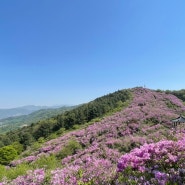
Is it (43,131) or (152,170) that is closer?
(152,170)

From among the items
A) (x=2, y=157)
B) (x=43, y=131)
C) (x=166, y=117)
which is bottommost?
(x=2, y=157)

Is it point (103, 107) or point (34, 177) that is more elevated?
point (103, 107)

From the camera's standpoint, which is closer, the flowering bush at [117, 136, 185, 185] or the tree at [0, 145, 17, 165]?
the flowering bush at [117, 136, 185, 185]

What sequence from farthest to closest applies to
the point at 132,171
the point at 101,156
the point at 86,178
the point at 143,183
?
the point at 101,156 < the point at 86,178 < the point at 132,171 < the point at 143,183

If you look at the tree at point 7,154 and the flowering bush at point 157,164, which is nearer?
the flowering bush at point 157,164

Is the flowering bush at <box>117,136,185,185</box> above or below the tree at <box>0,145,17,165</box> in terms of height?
above

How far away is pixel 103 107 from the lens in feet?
176

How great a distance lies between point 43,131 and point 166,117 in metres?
43.0

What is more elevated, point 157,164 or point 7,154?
point 157,164

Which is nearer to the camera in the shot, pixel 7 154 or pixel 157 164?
pixel 157 164

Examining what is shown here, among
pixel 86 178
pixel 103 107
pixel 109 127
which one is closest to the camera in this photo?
pixel 86 178

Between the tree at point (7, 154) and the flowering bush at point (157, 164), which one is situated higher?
the flowering bush at point (157, 164)

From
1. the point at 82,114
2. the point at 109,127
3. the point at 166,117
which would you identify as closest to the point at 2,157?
the point at 82,114

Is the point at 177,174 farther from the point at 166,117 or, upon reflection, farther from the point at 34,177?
the point at 166,117
